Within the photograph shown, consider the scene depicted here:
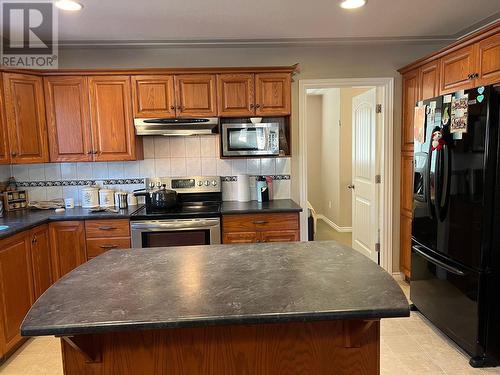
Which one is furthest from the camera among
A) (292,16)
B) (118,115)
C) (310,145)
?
(310,145)

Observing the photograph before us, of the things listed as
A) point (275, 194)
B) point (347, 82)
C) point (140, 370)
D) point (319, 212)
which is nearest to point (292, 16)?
point (347, 82)

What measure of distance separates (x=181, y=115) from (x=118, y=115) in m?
0.59

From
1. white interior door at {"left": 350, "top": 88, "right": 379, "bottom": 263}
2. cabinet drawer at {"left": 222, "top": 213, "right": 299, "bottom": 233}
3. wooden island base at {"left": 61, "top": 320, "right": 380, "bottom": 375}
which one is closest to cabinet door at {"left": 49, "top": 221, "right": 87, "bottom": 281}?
cabinet drawer at {"left": 222, "top": 213, "right": 299, "bottom": 233}

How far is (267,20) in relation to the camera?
2881 mm

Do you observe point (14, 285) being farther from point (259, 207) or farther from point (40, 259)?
point (259, 207)

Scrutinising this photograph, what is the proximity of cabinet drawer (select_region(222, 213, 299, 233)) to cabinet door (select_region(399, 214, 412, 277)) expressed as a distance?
121 cm

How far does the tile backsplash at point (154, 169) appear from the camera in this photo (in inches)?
142

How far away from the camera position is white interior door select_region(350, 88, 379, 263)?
12.9ft

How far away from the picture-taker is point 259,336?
135 centimetres

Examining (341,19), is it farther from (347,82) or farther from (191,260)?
(191,260)

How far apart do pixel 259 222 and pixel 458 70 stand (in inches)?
78.9

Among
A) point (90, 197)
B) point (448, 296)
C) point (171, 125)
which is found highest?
point (171, 125)

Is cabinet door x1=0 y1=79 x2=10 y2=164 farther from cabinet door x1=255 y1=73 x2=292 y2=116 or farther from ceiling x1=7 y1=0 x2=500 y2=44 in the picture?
cabinet door x1=255 y1=73 x2=292 y2=116

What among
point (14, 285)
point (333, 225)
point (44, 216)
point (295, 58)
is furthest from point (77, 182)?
point (333, 225)
